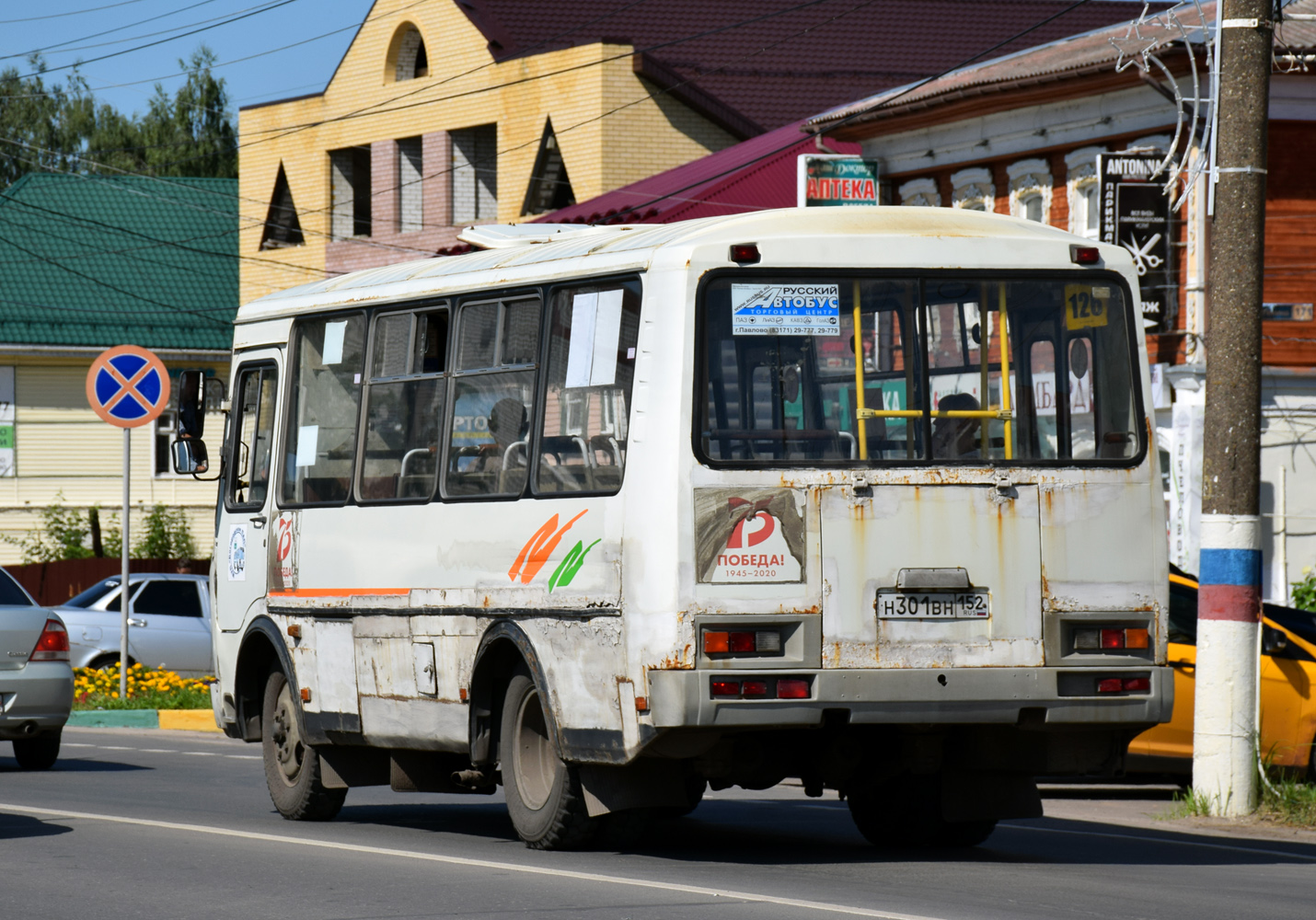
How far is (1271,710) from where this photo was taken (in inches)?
566

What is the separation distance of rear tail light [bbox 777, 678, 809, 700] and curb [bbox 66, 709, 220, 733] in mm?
12287

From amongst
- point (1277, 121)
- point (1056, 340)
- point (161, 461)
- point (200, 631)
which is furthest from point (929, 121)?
point (161, 461)

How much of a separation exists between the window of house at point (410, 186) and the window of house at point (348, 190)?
1.61 meters

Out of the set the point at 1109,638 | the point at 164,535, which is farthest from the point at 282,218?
the point at 1109,638

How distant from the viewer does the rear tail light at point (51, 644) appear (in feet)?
52.6

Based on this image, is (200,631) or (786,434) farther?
(200,631)

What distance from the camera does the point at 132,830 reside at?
Answer: 1157cm

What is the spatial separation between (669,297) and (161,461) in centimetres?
4005

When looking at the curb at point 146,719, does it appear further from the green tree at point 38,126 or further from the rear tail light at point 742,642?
the green tree at point 38,126

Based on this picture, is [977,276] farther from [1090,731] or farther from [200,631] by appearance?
[200,631]

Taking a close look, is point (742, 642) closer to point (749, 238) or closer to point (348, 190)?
point (749, 238)

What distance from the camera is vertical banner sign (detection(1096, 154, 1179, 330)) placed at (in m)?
24.6

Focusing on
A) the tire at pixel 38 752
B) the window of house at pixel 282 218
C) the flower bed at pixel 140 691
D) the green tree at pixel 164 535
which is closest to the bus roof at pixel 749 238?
the tire at pixel 38 752

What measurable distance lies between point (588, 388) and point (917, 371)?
1.47 m
